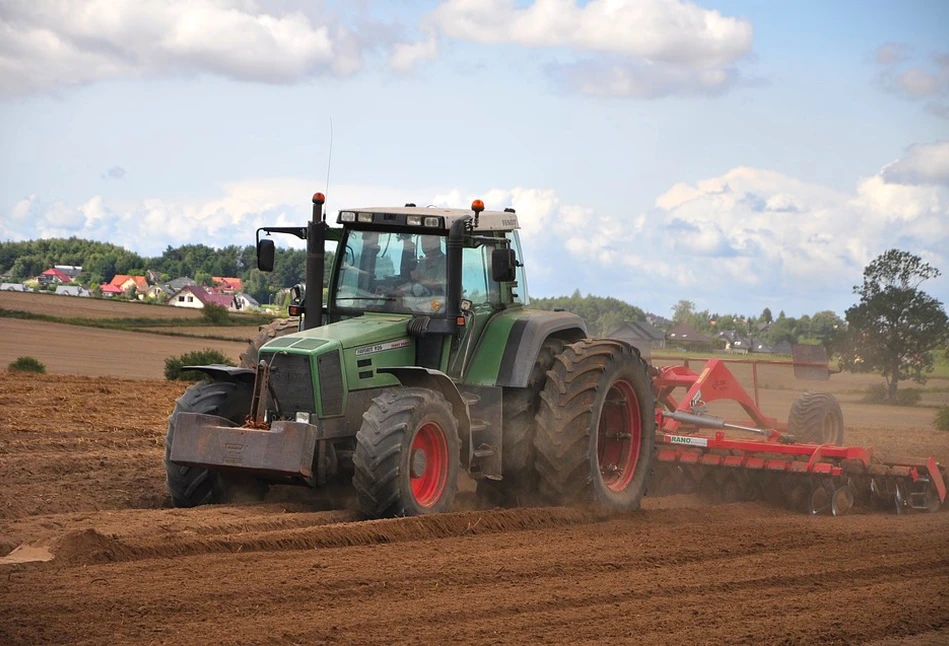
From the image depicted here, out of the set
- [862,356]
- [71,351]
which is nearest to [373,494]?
[71,351]

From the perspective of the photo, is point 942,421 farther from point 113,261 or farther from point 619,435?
point 113,261

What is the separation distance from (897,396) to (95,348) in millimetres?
27445

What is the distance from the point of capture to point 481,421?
394 inches

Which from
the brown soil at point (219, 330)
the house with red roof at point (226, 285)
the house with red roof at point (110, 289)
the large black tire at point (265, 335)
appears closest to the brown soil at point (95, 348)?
the brown soil at point (219, 330)

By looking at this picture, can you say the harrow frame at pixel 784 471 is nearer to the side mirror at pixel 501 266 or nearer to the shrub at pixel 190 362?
the side mirror at pixel 501 266

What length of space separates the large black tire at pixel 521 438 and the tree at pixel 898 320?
39.6 metres

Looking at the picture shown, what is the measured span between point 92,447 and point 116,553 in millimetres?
6255

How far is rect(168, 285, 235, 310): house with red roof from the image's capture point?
215 ft

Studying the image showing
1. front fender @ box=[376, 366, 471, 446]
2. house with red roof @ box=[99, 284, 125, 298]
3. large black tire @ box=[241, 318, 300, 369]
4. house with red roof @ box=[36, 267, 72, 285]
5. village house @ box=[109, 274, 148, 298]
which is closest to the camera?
front fender @ box=[376, 366, 471, 446]

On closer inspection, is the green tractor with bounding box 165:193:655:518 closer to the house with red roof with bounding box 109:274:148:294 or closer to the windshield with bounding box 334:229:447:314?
the windshield with bounding box 334:229:447:314

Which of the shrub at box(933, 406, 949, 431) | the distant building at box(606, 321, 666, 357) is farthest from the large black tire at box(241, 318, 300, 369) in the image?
the shrub at box(933, 406, 949, 431)

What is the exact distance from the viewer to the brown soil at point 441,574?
605 cm

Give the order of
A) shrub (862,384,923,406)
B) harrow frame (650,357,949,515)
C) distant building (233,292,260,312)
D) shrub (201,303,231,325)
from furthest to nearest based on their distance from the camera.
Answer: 1. distant building (233,292,260,312)
2. shrub (201,303,231,325)
3. shrub (862,384,923,406)
4. harrow frame (650,357,949,515)

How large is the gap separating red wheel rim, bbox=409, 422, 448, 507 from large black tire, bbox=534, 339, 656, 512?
1081 millimetres
